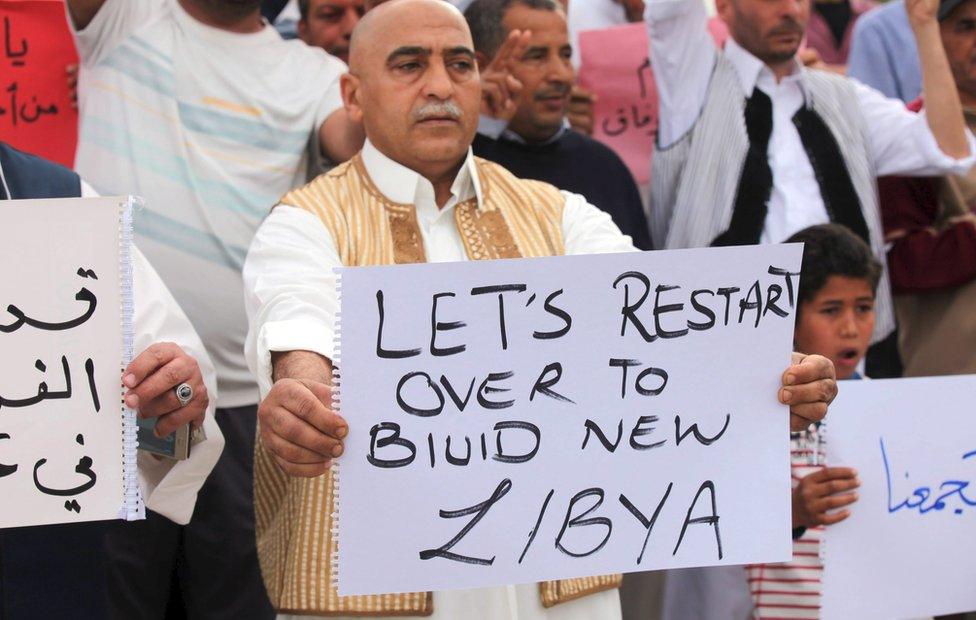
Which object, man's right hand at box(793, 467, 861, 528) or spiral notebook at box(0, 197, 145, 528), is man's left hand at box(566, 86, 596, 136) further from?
spiral notebook at box(0, 197, 145, 528)

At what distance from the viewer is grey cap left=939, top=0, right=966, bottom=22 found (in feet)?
15.6

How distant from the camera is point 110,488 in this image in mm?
2350

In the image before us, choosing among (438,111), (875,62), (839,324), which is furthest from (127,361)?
(875,62)

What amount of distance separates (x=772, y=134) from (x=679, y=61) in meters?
0.40

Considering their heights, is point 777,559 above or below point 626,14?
below

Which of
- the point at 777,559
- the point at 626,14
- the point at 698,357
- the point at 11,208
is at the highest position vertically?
the point at 626,14

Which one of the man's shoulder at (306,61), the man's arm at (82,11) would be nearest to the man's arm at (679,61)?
the man's shoulder at (306,61)

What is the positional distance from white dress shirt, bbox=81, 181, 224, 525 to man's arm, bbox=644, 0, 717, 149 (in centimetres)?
200

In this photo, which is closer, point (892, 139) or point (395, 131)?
point (395, 131)

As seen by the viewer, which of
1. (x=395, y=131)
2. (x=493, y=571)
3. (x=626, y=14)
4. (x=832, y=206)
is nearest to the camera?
(x=493, y=571)

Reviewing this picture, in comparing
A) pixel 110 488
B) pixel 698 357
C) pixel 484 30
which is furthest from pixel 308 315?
pixel 484 30

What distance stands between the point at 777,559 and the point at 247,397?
177cm

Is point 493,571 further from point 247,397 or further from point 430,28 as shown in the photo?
point 247,397

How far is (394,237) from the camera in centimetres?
286
